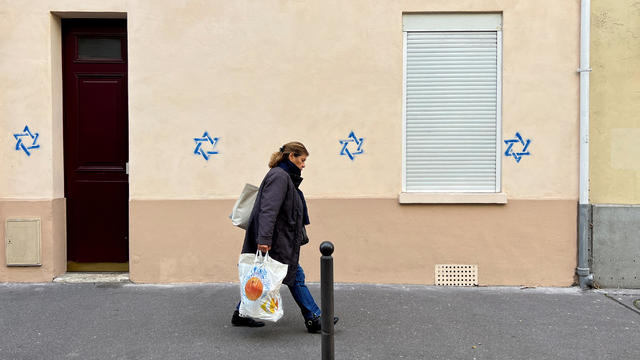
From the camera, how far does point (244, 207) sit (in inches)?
190

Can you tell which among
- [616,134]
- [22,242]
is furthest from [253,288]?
[616,134]

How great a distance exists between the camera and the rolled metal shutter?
6.52 metres

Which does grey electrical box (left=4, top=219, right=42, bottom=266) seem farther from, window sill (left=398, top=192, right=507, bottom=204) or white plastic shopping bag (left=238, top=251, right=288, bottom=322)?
window sill (left=398, top=192, right=507, bottom=204)

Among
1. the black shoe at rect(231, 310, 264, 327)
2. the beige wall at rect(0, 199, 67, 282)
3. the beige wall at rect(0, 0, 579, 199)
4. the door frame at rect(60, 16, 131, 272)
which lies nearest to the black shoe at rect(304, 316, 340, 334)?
the black shoe at rect(231, 310, 264, 327)

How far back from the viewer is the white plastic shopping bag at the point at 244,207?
478 cm

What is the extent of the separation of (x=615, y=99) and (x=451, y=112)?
1932mm

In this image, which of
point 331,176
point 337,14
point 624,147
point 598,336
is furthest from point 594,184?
point 337,14

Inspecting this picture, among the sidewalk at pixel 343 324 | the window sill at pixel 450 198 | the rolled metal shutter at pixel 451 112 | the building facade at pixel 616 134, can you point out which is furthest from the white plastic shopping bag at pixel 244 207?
the building facade at pixel 616 134

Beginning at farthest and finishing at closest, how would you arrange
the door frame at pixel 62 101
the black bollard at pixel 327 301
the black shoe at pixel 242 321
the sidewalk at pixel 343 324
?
the door frame at pixel 62 101
the black shoe at pixel 242 321
the sidewalk at pixel 343 324
the black bollard at pixel 327 301

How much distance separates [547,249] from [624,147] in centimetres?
152

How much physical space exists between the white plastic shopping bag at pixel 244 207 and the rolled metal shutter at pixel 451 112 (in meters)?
2.41

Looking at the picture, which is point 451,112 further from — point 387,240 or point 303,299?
point 303,299

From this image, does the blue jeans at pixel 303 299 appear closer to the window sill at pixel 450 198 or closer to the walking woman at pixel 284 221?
the walking woman at pixel 284 221

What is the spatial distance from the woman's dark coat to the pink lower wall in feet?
5.88
